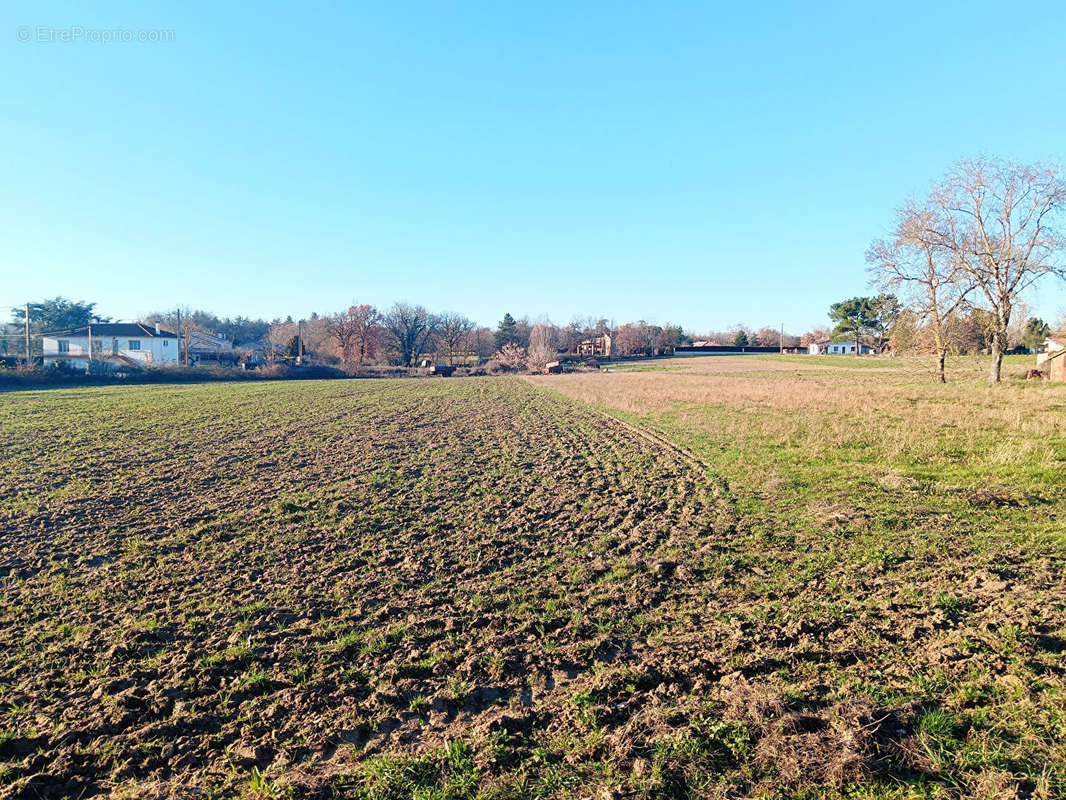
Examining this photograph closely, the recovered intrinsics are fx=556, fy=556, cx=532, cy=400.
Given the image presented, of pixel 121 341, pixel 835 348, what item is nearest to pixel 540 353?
pixel 121 341

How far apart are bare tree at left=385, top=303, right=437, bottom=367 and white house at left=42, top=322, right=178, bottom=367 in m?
31.6

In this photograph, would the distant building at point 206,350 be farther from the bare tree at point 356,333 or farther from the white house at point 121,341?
the bare tree at point 356,333

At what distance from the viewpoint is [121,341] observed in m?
75.4

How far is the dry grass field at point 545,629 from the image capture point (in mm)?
3746

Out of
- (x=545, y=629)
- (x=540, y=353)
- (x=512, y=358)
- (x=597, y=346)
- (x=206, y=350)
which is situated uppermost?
(x=597, y=346)

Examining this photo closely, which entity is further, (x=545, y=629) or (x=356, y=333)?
(x=356, y=333)

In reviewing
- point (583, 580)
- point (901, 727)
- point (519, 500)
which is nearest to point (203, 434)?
point (519, 500)

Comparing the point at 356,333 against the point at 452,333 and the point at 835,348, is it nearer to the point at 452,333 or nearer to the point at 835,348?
the point at 452,333

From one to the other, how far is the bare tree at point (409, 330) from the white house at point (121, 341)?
31.6 meters

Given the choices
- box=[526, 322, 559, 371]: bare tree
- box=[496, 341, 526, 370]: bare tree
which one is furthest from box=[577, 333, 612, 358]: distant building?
box=[496, 341, 526, 370]: bare tree

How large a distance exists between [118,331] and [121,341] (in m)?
2.57

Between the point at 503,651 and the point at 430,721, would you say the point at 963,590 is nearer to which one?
the point at 503,651

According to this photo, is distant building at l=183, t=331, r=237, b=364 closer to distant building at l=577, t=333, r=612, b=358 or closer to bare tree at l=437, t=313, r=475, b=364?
bare tree at l=437, t=313, r=475, b=364

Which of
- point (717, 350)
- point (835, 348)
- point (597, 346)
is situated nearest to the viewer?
point (597, 346)
